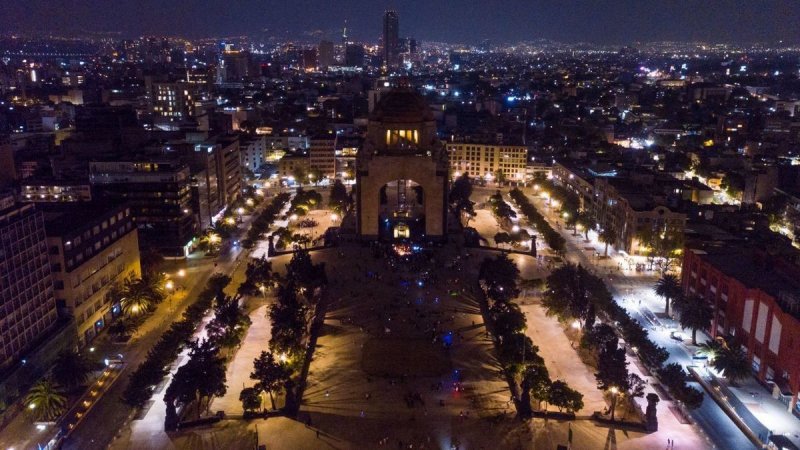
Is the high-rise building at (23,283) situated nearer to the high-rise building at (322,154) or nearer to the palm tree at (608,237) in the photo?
the palm tree at (608,237)

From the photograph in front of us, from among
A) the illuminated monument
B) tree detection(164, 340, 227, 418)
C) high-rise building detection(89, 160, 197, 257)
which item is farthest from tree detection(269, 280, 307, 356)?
the illuminated monument

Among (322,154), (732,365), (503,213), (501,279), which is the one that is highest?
(322,154)

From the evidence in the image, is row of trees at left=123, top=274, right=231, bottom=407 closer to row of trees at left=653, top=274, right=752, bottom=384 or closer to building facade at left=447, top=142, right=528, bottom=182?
row of trees at left=653, top=274, right=752, bottom=384

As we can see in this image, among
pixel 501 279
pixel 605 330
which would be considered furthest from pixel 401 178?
pixel 605 330

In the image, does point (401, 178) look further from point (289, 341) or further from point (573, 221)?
point (289, 341)

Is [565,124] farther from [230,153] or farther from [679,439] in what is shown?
[679,439]
